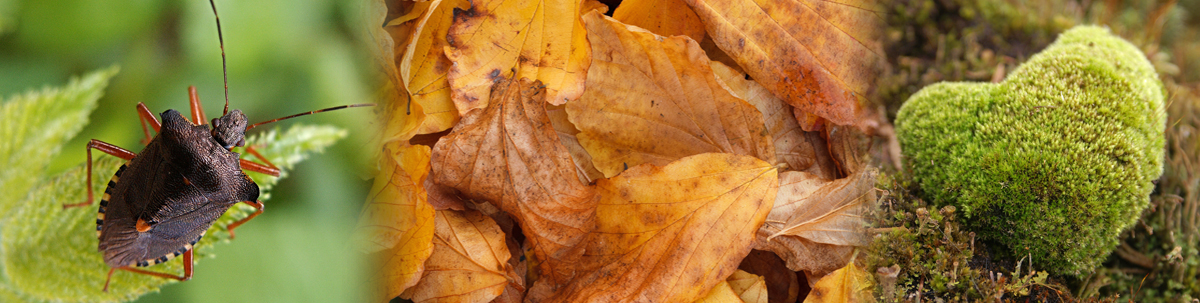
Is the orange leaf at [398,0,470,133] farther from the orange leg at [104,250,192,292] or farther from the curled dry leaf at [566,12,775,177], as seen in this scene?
the orange leg at [104,250,192,292]

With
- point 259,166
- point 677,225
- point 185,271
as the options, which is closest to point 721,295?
point 677,225

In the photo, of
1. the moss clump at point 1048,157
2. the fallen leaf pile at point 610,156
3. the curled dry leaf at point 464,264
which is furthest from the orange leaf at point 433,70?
the moss clump at point 1048,157

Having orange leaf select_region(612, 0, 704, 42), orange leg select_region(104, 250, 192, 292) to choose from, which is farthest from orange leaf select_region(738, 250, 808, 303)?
orange leg select_region(104, 250, 192, 292)

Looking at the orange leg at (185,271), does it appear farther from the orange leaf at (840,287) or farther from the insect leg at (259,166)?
the orange leaf at (840,287)

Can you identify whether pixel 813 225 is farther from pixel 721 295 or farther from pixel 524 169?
pixel 524 169

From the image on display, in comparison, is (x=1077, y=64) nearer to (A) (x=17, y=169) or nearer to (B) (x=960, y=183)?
(B) (x=960, y=183)
